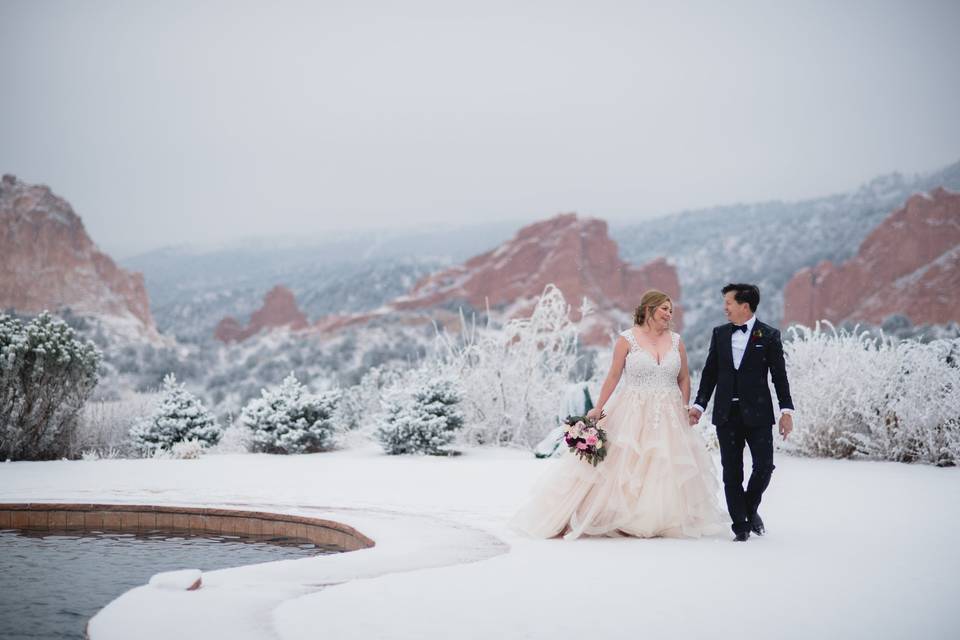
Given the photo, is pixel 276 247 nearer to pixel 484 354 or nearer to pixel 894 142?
pixel 894 142

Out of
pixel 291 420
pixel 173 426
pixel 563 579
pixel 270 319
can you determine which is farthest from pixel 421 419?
pixel 270 319

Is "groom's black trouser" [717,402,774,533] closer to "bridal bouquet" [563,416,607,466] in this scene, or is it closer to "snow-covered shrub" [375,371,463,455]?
"bridal bouquet" [563,416,607,466]

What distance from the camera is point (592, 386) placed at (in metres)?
10.3

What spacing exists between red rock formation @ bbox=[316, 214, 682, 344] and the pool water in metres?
51.5

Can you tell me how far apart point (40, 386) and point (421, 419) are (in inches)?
165

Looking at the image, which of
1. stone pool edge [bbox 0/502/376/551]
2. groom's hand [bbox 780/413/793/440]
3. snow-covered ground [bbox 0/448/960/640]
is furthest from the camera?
stone pool edge [bbox 0/502/376/551]

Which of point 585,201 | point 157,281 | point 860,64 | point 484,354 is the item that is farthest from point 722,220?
point 484,354

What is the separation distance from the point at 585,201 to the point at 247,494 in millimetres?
80168

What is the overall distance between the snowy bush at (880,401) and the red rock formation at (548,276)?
4808 centimetres

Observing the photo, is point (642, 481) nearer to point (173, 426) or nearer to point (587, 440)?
point (587, 440)

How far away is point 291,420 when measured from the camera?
10352mm

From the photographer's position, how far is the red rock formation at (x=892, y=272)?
5244 centimetres

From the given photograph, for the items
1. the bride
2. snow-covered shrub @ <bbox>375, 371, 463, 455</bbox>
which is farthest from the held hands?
snow-covered shrub @ <bbox>375, 371, 463, 455</bbox>

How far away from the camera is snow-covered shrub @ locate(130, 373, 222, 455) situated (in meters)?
10.5
